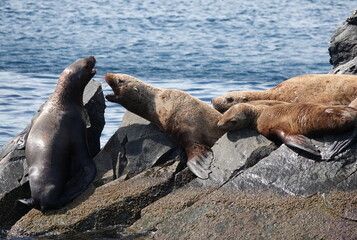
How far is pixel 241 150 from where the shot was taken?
8.98 metres

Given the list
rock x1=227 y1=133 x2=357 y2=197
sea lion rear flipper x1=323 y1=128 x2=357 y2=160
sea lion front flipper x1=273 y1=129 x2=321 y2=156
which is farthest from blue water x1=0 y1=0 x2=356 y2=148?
sea lion rear flipper x1=323 y1=128 x2=357 y2=160

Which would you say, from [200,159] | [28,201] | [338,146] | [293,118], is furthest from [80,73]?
[338,146]

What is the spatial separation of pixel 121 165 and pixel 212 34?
2058cm

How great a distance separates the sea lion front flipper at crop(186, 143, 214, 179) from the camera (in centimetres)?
882

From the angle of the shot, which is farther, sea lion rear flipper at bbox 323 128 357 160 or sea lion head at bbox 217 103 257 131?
sea lion head at bbox 217 103 257 131

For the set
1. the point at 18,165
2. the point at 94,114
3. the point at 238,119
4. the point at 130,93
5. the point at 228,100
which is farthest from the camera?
the point at 228,100

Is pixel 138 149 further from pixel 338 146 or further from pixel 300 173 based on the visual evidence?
pixel 338 146

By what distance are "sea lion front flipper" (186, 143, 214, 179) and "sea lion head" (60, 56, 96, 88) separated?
1.75 meters

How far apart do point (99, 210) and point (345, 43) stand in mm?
6914

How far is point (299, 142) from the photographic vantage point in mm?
8555

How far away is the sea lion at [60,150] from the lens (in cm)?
897

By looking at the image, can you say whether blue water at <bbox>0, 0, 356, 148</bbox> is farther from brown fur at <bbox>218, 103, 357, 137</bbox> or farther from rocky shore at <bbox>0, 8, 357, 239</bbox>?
brown fur at <bbox>218, 103, 357, 137</bbox>

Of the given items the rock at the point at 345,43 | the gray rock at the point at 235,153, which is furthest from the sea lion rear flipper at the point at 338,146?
the rock at the point at 345,43

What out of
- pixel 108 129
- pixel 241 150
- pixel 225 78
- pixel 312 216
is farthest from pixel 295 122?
pixel 225 78
